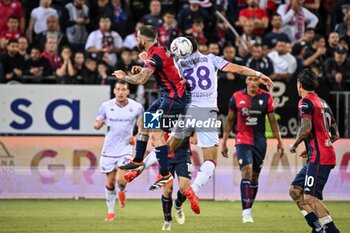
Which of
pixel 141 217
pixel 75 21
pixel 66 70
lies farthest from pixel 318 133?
pixel 75 21

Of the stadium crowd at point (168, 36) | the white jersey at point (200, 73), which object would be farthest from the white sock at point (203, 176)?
the stadium crowd at point (168, 36)

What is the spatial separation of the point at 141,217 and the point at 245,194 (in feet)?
7.08

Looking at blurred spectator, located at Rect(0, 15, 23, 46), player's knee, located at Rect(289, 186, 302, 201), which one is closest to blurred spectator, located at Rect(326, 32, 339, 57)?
blurred spectator, located at Rect(0, 15, 23, 46)

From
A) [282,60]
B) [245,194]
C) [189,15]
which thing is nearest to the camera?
[245,194]

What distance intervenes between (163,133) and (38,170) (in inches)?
284

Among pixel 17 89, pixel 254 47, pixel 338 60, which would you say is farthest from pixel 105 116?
pixel 338 60

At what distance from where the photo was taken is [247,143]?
18.8 m

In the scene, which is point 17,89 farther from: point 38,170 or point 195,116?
point 195,116

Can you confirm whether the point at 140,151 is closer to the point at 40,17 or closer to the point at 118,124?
the point at 118,124

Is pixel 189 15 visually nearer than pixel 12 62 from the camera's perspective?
No

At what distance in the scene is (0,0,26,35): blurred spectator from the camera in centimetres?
2605

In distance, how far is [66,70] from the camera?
24656 millimetres

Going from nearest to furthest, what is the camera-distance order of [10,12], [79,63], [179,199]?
[179,199]
[79,63]
[10,12]

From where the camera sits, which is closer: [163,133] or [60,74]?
[163,133]
